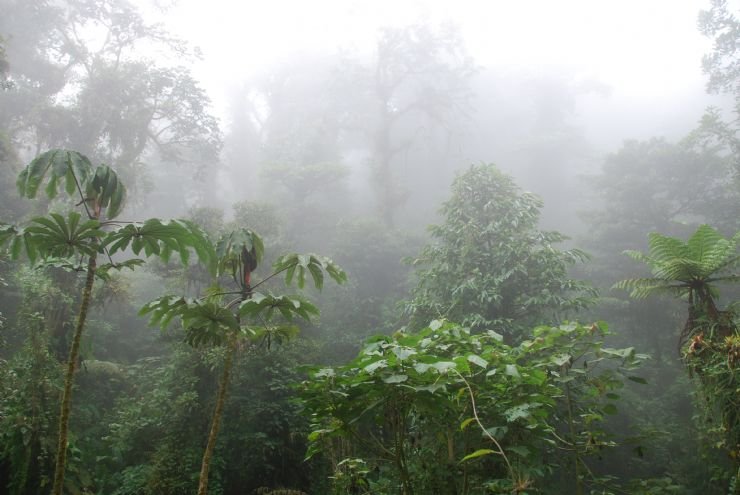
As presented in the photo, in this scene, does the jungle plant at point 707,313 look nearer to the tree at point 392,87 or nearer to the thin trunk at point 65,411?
the thin trunk at point 65,411

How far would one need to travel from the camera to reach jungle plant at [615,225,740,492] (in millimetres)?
3230

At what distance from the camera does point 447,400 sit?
6.11 ft

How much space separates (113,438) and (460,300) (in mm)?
5387

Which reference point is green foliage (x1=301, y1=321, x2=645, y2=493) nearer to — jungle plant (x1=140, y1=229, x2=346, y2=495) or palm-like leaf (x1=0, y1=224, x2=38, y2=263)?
jungle plant (x1=140, y1=229, x2=346, y2=495)

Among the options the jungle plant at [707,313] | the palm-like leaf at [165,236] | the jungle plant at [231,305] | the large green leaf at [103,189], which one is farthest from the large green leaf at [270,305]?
the jungle plant at [707,313]

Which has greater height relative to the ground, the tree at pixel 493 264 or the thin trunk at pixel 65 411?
the tree at pixel 493 264

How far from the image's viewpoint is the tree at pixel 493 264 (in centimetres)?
654

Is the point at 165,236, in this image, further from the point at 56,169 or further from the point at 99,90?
the point at 99,90

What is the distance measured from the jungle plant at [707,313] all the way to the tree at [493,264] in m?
2.20

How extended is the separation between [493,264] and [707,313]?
3.39 metres

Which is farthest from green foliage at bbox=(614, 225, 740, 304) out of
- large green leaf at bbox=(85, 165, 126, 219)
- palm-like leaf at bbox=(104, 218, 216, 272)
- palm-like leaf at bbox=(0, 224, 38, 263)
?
palm-like leaf at bbox=(0, 224, 38, 263)

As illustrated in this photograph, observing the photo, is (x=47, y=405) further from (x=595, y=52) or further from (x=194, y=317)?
(x=595, y=52)

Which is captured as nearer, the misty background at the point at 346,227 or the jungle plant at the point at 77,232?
the jungle plant at the point at 77,232

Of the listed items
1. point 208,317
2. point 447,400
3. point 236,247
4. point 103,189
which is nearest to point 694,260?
point 447,400
